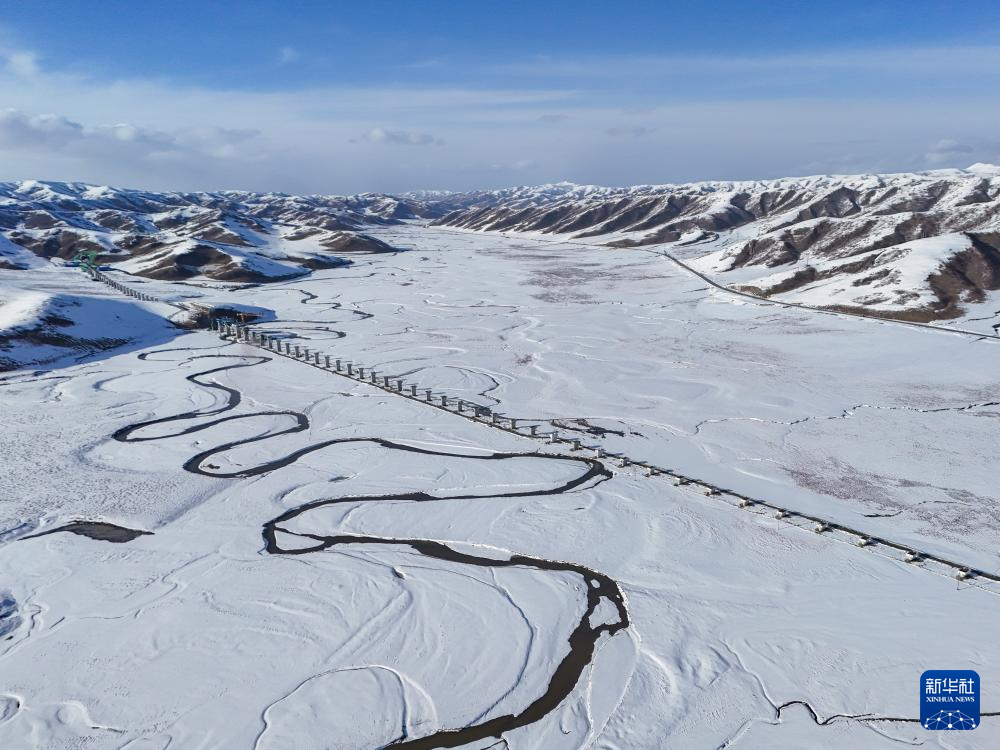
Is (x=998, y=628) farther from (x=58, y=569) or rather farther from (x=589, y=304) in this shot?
(x=589, y=304)

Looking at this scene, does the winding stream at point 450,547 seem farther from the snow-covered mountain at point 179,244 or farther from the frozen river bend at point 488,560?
the snow-covered mountain at point 179,244

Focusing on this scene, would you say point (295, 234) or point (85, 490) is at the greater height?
point (295, 234)

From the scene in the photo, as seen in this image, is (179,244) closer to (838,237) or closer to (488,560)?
(488,560)

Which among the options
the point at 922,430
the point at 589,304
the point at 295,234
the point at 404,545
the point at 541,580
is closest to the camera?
the point at 541,580

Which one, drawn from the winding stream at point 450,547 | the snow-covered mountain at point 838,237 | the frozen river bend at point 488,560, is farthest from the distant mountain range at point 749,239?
the winding stream at point 450,547

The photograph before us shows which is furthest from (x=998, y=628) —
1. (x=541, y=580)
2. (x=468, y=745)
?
(x=468, y=745)

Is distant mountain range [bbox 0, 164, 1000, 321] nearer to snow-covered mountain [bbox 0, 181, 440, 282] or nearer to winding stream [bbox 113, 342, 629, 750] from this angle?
snow-covered mountain [bbox 0, 181, 440, 282]

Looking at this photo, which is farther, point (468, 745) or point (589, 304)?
point (589, 304)

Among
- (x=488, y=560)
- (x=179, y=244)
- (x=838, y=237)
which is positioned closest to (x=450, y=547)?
(x=488, y=560)
